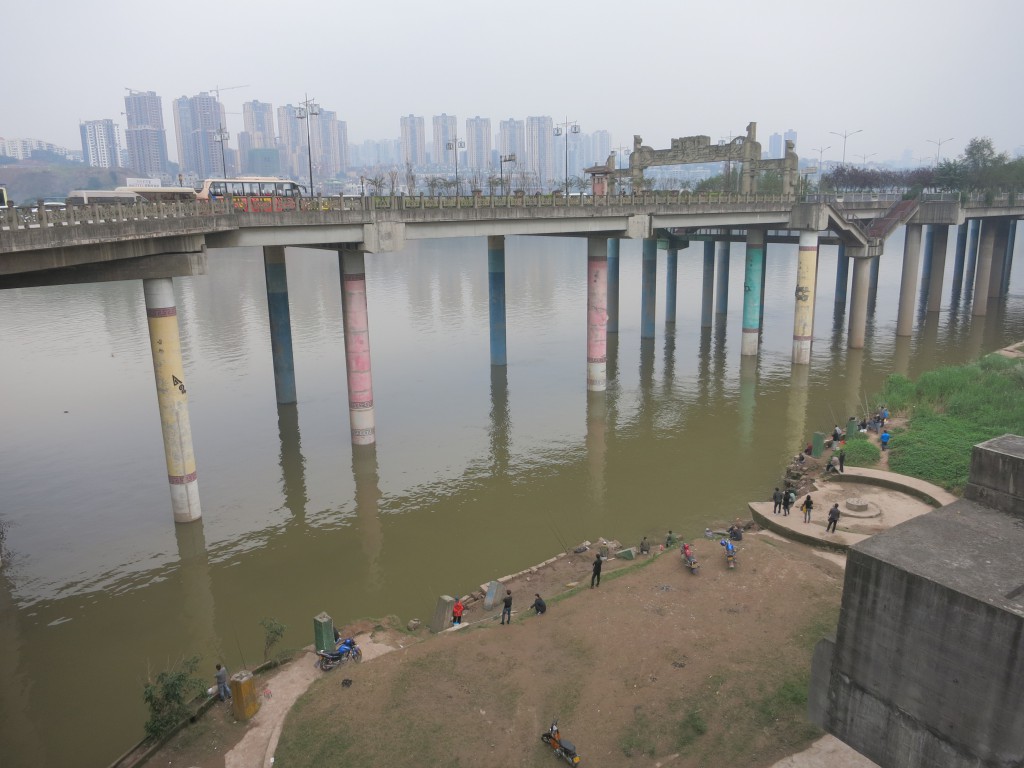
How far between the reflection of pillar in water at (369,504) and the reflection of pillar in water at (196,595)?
491 cm

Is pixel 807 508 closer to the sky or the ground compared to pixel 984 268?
closer to the ground

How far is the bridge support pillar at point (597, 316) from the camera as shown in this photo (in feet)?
142

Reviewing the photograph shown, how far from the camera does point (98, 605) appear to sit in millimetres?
23125


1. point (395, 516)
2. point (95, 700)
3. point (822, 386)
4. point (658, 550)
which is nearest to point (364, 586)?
point (395, 516)

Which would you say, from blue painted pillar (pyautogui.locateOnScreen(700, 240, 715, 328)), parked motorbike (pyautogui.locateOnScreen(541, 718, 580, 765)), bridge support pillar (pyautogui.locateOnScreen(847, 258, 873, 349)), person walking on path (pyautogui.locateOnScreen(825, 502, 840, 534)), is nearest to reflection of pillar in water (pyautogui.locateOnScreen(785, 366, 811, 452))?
bridge support pillar (pyautogui.locateOnScreen(847, 258, 873, 349))

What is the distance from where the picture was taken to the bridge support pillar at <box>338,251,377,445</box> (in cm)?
3441

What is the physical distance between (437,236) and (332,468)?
12483 mm

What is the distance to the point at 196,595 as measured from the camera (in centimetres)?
2395

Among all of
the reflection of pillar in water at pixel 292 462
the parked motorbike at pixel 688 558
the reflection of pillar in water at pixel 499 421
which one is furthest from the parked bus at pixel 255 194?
the parked motorbike at pixel 688 558

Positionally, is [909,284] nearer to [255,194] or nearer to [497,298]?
[497,298]

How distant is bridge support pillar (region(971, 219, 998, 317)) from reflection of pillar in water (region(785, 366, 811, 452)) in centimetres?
2880

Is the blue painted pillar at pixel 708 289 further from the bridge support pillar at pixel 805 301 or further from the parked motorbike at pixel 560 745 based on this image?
the parked motorbike at pixel 560 745

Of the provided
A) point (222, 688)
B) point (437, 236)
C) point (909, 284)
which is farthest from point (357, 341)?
point (909, 284)

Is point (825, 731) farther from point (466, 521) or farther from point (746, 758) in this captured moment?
point (466, 521)
